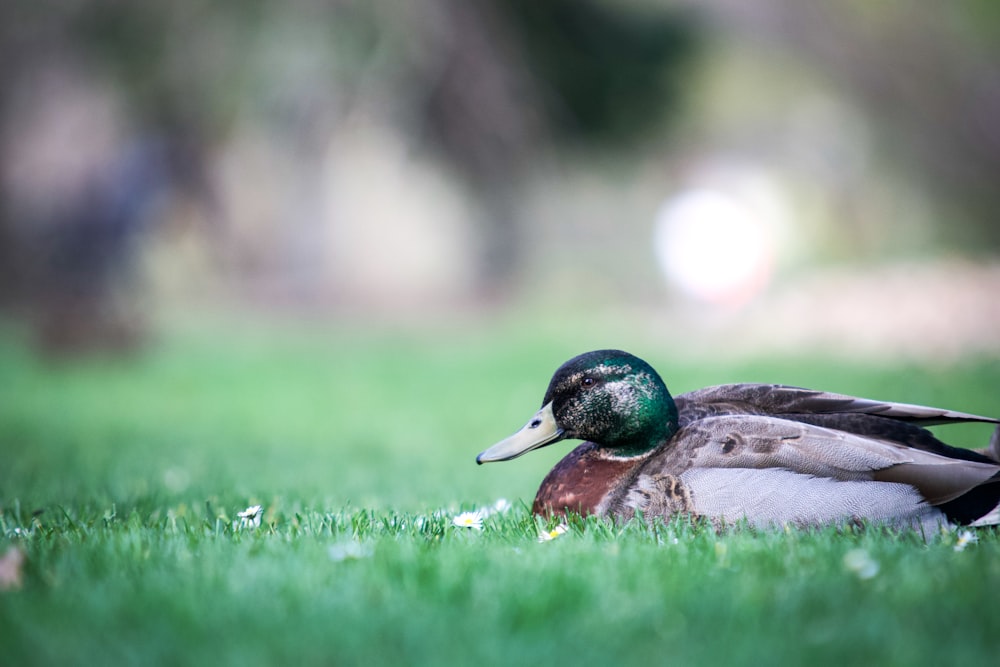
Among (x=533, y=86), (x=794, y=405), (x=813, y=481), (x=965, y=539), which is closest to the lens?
(x=965, y=539)

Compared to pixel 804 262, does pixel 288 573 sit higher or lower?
lower

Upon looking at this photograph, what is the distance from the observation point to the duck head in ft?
12.2

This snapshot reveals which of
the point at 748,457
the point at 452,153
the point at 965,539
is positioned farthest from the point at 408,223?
the point at 965,539

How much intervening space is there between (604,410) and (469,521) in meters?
0.64

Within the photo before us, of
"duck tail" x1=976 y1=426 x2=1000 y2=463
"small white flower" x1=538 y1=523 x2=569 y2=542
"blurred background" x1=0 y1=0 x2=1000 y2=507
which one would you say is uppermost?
"blurred background" x1=0 y1=0 x2=1000 y2=507

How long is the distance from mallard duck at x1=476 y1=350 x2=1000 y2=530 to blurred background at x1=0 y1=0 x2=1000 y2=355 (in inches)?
339

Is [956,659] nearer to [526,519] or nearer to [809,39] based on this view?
[526,519]

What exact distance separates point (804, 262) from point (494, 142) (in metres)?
12.4

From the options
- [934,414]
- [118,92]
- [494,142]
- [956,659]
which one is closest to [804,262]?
[494,142]

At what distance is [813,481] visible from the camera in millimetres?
3404

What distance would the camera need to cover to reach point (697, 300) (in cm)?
1845

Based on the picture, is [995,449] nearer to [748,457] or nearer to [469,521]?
[748,457]

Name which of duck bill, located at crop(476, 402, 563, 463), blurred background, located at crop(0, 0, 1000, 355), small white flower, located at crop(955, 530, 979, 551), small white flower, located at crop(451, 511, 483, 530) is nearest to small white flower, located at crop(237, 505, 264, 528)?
small white flower, located at crop(451, 511, 483, 530)

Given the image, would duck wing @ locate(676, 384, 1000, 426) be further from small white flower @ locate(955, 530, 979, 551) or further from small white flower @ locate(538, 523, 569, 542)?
small white flower @ locate(538, 523, 569, 542)
